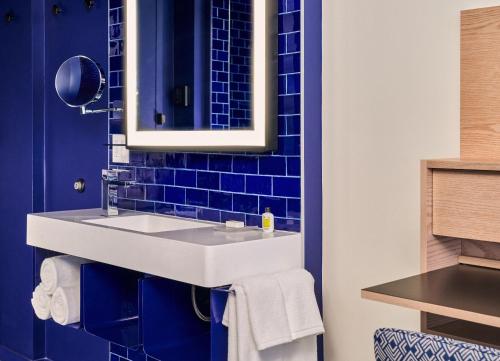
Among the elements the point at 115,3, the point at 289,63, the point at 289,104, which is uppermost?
the point at 115,3

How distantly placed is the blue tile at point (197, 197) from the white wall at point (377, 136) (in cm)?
56

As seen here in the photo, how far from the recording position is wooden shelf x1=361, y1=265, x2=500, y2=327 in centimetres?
160

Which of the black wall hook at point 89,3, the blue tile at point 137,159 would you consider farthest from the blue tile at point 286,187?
the black wall hook at point 89,3

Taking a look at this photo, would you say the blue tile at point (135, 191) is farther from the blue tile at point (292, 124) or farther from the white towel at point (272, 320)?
the white towel at point (272, 320)

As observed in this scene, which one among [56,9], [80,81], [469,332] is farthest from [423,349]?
[56,9]

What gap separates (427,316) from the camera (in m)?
1.98

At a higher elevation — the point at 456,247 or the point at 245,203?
the point at 245,203

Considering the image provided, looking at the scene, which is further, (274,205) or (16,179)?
(16,179)

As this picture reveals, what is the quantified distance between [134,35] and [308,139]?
3.57 feet

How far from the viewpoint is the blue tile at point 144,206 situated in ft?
10.3

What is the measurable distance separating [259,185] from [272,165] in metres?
0.10

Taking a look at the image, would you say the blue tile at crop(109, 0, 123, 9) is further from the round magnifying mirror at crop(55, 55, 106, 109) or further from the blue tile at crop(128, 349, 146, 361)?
the blue tile at crop(128, 349, 146, 361)

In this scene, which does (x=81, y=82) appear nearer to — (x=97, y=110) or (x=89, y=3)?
(x=97, y=110)

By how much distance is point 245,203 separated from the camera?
2.66m
